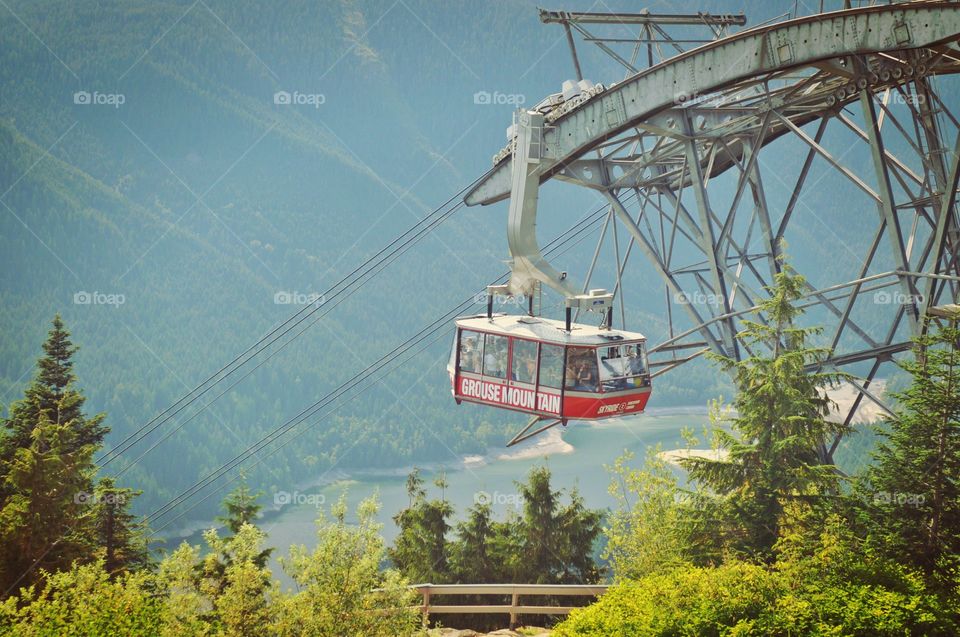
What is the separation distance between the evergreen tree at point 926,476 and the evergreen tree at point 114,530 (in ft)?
51.1

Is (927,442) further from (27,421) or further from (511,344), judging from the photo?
(27,421)

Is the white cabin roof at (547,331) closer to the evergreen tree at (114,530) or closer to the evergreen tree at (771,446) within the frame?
the evergreen tree at (771,446)

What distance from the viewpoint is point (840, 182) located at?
127750mm

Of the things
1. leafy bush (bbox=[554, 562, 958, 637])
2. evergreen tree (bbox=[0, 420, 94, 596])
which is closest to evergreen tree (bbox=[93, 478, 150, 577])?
evergreen tree (bbox=[0, 420, 94, 596])

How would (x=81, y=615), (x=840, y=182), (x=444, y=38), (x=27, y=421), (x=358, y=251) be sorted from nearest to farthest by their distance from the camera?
(x=81, y=615)
(x=27, y=421)
(x=840, y=182)
(x=358, y=251)
(x=444, y=38)

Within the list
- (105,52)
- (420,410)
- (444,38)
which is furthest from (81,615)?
(444,38)

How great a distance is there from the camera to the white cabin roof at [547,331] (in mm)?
17688

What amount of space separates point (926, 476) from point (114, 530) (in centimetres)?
1780

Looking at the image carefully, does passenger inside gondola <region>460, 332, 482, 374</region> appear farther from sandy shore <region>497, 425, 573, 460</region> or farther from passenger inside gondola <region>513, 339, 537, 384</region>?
sandy shore <region>497, 425, 573, 460</region>

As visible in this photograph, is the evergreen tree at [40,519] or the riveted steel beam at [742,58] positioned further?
the evergreen tree at [40,519]

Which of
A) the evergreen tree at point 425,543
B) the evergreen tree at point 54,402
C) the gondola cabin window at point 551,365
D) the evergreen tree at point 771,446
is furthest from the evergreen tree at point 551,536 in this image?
the evergreen tree at point 54,402

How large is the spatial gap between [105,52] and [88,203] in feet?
106

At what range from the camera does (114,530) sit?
2205 centimetres

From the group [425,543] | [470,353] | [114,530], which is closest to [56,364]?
[114,530]
